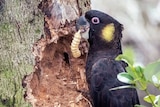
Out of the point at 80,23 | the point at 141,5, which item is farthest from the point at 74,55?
the point at 141,5

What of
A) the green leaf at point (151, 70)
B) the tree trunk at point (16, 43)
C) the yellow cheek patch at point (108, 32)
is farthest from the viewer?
the yellow cheek patch at point (108, 32)

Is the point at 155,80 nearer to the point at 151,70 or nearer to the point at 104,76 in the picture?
Result: the point at 151,70

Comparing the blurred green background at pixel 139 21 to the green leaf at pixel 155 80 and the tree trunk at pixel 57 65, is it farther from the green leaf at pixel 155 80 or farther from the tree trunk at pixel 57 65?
the green leaf at pixel 155 80

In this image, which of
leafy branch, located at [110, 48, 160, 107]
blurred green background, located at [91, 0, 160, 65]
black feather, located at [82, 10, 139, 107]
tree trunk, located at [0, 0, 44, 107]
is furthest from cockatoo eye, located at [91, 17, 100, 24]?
leafy branch, located at [110, 48, 160, 107]

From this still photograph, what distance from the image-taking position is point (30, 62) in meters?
1.71

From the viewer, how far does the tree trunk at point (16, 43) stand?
167 cm

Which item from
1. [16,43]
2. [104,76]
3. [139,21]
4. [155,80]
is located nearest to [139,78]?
[155,80]

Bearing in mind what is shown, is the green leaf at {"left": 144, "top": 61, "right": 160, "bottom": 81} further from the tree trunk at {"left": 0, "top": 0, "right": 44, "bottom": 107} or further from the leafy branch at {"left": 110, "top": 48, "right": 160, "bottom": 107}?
the tree trunk at {"left": 0, "top": 0, "right": 44, "bottom": 107}

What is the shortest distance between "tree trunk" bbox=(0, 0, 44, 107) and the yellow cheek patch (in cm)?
36

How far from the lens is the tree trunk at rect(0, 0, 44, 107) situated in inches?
65.6

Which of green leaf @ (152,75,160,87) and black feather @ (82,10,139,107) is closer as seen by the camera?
green leaf @ (152,75,160,87)

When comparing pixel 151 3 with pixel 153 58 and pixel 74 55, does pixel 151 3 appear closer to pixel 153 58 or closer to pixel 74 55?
pixel 153 58

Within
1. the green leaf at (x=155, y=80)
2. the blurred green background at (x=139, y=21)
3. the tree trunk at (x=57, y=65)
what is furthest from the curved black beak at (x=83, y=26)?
the green leaf at (x=155, y=80)

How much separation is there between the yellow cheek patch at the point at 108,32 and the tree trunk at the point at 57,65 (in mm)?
137
